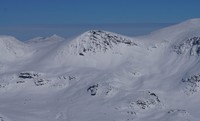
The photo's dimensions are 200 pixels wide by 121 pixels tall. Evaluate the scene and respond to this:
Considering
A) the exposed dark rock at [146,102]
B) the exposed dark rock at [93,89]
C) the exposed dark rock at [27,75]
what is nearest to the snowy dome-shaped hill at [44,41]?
the exposed dark rock at [27,75]

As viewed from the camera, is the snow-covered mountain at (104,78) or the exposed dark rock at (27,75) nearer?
the snow-covered mountain at (104,78)

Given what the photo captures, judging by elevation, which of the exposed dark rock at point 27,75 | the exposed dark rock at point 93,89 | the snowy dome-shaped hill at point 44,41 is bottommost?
the exposed dark rock at point 93,89

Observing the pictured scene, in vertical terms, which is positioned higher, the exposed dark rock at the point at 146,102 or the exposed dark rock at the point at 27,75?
the exposed dark rock at the point at 27,75

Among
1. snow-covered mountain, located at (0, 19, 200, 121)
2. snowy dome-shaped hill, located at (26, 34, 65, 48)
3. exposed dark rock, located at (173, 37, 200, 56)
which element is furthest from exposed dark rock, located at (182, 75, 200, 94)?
snowy dome-shaped hill, located at (26, 34, 65, 48)

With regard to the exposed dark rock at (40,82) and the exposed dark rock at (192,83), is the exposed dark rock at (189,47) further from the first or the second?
the exposed dark rock at (40,82)

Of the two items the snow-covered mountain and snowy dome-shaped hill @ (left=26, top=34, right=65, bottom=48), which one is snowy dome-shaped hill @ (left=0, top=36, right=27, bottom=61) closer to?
the snow-covered mountain

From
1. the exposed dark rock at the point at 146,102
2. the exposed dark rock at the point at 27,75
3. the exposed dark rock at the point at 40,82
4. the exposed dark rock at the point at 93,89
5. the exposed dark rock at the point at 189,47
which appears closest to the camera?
the exposed dark rock at the point at 146,102

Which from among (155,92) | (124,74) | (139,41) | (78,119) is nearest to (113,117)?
(78,119)

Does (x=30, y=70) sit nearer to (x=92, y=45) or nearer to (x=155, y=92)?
(x=92, y=45)
